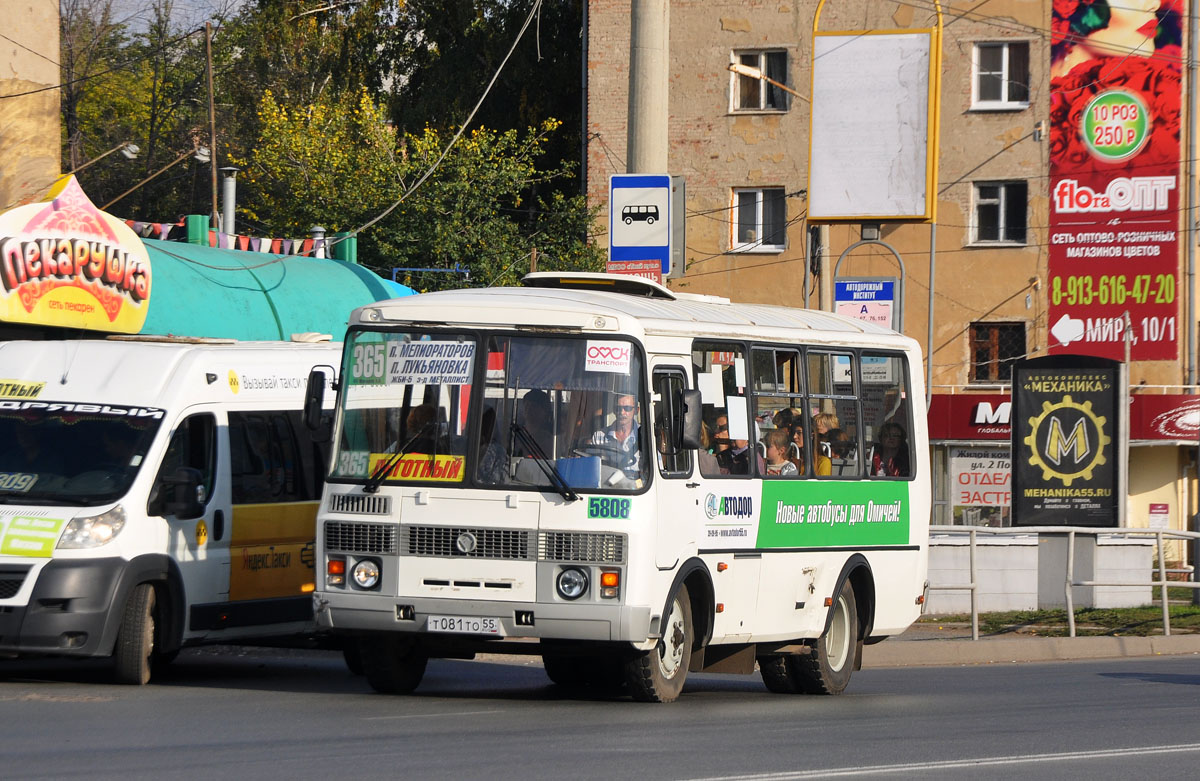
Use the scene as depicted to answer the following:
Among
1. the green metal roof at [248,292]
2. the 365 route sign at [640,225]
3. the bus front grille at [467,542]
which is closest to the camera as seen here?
the bus front grille at [467,542]

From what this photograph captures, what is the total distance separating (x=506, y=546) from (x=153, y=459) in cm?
281

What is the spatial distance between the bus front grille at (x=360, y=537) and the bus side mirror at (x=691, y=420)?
73.5 inches

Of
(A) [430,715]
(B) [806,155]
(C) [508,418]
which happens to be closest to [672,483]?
(C) [508,418]

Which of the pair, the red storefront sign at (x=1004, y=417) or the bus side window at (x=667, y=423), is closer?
the bus side window at (x=667, y=423)

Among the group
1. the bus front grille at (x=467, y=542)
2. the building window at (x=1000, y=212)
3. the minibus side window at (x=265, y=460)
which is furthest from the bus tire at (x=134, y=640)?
the building window at (x=1000, y=212)

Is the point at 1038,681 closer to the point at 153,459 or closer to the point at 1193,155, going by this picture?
the point at 153,459

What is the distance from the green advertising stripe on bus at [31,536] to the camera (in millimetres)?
11438

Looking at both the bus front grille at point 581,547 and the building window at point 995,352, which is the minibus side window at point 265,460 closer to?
the bus front grille at point 581,547

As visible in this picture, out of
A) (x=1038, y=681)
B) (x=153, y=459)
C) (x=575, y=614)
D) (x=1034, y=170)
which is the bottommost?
(x=1038, y=681)

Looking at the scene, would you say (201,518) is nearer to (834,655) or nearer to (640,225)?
(834,655)

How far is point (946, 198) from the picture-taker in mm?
40750

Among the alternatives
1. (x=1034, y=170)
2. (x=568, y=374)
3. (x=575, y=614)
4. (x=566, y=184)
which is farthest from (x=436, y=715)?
(x=566, y=184)

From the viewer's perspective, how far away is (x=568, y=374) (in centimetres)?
1110

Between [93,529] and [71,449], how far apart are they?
87 cm
